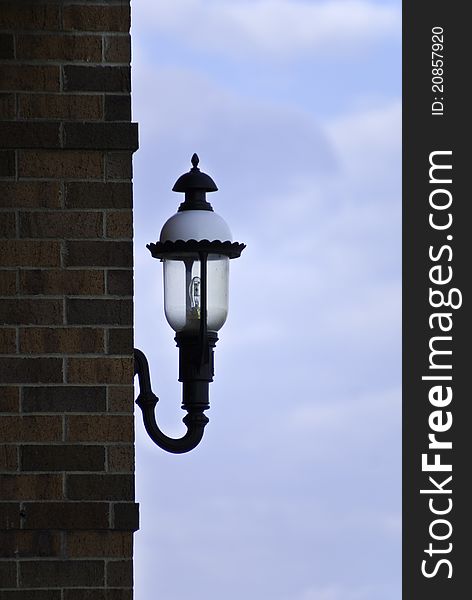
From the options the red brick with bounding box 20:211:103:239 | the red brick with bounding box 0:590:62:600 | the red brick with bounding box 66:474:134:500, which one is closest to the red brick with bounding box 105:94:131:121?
the red brick with bounding box 20:211:103:239

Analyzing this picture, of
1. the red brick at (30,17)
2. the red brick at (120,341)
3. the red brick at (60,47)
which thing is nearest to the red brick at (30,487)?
the red brick at (120,341)

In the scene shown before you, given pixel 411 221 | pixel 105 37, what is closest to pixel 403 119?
pixel 411 221

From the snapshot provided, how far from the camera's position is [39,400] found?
4715 mm

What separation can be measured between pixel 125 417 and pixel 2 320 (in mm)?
525

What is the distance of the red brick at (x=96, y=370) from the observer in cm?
473

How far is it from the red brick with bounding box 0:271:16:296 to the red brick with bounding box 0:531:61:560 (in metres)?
0.80

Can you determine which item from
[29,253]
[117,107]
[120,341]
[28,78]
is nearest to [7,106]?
[28,78]

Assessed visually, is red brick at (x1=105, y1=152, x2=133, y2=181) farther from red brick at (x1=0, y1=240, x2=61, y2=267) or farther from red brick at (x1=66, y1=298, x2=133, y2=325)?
red brick at (x1=66, y1=298, x2=133, y2=325)

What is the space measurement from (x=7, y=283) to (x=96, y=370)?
419mm

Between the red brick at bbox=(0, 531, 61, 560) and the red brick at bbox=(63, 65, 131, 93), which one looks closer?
the red brick at bbox=(0, 531, 61, 560)

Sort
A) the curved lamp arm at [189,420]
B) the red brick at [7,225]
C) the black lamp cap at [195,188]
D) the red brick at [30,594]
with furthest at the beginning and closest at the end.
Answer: the black lamp cap at [195,188] → the curved lamp arm at [189,420] → the red brick at [7,225] → the red brick at [30,594]

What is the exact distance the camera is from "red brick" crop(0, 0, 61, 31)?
15.9 ft

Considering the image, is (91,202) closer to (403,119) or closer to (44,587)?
(44,587)

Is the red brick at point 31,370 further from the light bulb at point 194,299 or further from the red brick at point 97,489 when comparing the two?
the light bulb at point 194,299
